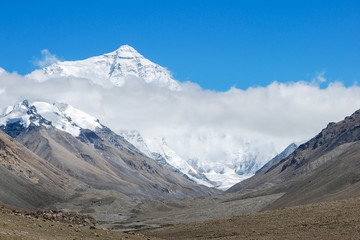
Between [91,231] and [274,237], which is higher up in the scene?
[274,237]

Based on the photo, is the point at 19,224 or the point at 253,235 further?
the point at 253,235

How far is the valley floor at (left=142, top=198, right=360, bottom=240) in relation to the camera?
58031 millimetres

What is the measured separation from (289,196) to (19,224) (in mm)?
110780

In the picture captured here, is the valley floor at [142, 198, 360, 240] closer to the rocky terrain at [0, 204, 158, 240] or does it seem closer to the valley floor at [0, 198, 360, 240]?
the valley floor at [0, 198, 360, 240]

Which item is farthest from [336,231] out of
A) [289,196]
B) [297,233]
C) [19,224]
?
[289,196]

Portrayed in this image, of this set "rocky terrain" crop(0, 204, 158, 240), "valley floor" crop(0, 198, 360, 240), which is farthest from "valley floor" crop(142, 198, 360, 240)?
"rocky terrain" crop(0, 204, 158, 240)

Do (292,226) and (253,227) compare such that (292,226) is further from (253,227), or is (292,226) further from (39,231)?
(39,231)

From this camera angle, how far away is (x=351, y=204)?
7288cm

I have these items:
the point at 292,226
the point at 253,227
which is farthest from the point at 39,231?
the point at 253,227

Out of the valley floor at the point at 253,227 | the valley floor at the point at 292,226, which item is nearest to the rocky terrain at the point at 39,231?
the valley floor at the point at 253,227

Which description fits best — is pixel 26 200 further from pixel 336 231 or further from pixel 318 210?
pixel 336 231

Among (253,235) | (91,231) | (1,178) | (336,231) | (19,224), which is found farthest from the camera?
(1,178)

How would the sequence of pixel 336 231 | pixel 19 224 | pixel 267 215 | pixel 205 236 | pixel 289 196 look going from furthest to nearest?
1. pixel 289 196
2. pixel 267 215
3. pixel 205 236
4. pixel 336 231
5. pixel 19 224

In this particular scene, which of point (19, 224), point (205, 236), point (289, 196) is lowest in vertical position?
point (19, 224)
